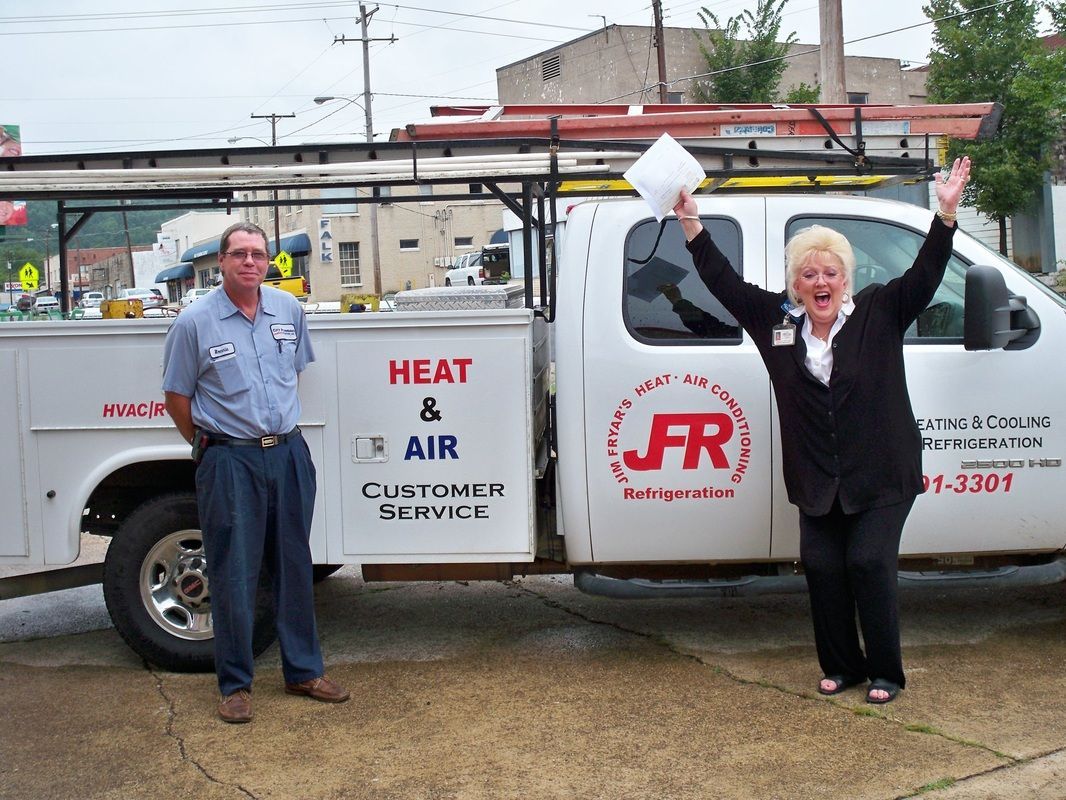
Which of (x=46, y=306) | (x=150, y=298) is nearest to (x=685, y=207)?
(x=46, y=306)

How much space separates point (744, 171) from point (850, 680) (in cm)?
226

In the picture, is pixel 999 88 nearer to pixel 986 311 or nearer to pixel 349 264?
pixel 986 311

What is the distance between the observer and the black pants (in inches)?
173

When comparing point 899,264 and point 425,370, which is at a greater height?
point 899,264

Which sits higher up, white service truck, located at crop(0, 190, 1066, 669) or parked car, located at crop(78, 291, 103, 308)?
parked car, located at crop(78, 291, 103, 308)

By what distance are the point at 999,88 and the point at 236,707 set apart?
984 inches

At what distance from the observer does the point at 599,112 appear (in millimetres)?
6062

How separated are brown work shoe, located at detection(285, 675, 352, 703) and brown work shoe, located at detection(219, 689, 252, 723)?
0.80ft

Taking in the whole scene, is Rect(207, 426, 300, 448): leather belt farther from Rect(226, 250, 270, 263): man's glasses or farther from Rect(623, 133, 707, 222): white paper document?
Rect(623, 133, 707, 222): white paper document

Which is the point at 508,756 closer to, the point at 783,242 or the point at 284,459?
the point at 284,459

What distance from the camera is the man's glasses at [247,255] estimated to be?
4.39m

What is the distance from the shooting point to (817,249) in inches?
171

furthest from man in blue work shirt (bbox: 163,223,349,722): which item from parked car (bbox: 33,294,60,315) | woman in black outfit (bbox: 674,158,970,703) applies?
parked car (bbox: 33,294,60,315)

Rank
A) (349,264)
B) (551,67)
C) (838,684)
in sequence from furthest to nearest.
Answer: (551,67) → (349,264) → (838,684)
